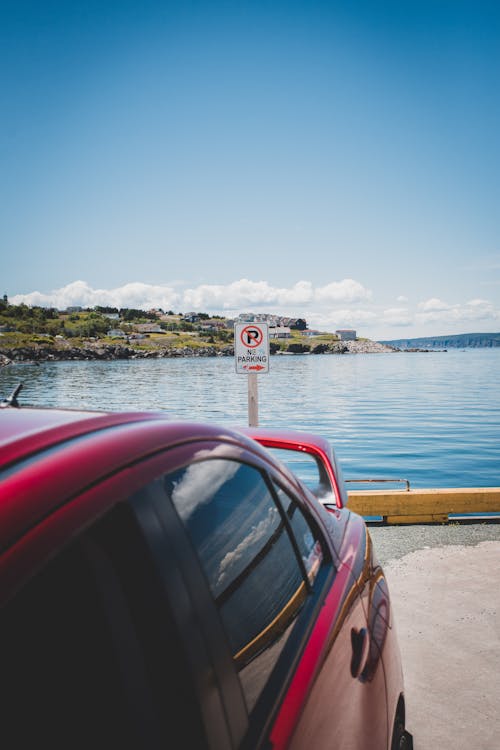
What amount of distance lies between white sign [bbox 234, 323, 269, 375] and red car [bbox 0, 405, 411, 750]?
6747mm

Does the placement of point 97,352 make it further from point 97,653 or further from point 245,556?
point 97,653

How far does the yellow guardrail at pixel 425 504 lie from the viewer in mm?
6766

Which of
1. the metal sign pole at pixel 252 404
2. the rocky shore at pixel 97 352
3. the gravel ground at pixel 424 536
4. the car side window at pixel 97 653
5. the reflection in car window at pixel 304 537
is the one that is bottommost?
the rocky shore at pixel 97 352

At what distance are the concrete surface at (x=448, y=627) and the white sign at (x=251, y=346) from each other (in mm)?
3036

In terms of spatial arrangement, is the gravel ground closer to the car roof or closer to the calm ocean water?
the calm ocean water

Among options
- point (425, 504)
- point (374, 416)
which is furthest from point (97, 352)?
point (425, 504)

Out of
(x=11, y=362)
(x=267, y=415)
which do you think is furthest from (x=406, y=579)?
(x=11, y=362)

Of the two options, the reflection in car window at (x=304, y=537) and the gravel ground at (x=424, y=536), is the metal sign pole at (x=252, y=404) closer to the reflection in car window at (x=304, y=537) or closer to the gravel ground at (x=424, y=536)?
the gravel ground at (x=424, y=536)

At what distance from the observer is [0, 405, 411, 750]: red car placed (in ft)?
2.97

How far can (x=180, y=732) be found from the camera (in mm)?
972

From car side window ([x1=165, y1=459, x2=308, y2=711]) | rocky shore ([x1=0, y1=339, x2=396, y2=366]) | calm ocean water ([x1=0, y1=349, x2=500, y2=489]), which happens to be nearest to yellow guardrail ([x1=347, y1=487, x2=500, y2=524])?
calm ocean water ([x1=0, y1=349, x2=500, y2=489])

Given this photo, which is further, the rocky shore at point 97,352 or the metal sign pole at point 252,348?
the rocky shore at point 97,352

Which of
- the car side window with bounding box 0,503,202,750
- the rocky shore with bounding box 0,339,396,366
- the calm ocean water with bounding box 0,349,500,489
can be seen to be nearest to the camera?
the car side window with bounding box 0,503,202,750

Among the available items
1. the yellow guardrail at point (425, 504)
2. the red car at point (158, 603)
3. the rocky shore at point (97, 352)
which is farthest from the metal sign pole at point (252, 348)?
the rocky shore at point (97, 352)
